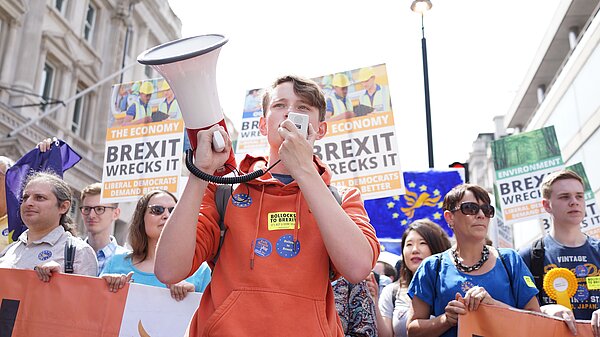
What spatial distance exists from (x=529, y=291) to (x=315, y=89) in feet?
6.44

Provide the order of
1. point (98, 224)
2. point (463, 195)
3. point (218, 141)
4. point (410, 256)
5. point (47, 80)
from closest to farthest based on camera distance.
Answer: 1. point (218, 141)
2. point (463, 195)
3. point (410, 256)
4. point (98, 224)
5. point (47, 80)

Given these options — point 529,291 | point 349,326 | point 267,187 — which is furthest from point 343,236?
point 529,291

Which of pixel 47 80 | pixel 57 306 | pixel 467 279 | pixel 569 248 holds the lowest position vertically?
pixel 57 306

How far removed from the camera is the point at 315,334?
5.11 feet

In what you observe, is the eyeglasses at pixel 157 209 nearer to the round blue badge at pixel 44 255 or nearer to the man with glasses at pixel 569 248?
the round blue badge at pixel 44 255

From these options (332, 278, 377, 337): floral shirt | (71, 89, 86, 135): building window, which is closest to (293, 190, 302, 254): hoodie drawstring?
(332, 278, 377, 337): floral shirt

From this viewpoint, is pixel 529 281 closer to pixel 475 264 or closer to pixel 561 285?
pixel 475 264

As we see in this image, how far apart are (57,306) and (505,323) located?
2614mm

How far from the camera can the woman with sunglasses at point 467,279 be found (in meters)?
3.02

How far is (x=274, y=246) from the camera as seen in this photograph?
1.66 metres

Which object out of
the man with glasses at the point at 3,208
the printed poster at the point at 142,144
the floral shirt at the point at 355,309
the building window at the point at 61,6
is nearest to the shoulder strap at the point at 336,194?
the floral shirt at the point at 355,309

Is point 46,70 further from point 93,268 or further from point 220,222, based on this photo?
point 220,222

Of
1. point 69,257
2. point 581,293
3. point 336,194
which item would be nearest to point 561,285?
point 581,293

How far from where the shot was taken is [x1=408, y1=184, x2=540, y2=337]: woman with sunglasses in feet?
9.92
